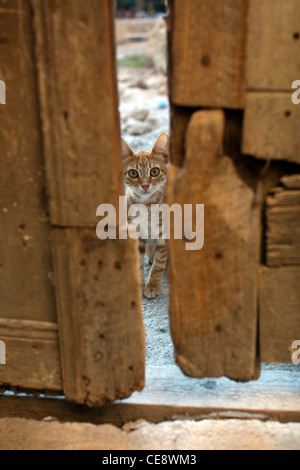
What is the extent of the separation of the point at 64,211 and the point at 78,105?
0.36m

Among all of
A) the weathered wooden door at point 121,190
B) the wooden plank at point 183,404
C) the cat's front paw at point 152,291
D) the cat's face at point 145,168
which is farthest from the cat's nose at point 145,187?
the weathered wooden door at point 121,190

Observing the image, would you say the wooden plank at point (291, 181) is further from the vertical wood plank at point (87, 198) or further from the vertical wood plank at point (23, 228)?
the vertical wood plank at point (23, 228)

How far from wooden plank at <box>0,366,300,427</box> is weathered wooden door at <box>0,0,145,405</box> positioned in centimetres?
16

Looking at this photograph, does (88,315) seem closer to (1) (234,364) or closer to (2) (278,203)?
(1) (234,364)

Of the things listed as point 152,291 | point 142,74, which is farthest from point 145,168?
point 142,74

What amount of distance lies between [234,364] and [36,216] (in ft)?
3.02

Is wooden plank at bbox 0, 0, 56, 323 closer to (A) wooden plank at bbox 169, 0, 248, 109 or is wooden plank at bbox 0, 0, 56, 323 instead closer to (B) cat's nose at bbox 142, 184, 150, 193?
(A) wooden plank at bbox 169, 0, 248, 109

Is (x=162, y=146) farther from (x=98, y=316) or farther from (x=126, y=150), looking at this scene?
(x=98, y=316)

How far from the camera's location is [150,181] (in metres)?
3.63

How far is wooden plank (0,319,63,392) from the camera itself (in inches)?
73.9

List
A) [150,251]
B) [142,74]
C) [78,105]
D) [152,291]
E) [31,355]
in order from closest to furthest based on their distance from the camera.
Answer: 1. [78,105]
2. [31,355]
3. [152,291]
4. [150,251]
5. [142,74]

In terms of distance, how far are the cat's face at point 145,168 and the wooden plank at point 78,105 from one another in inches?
77.9

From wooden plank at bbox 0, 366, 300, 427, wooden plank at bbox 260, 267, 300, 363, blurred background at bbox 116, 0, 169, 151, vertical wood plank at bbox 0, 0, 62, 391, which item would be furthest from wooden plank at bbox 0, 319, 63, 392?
blurred background at bbox 116, 0, 169, 151

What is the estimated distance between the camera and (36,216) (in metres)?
1.74
